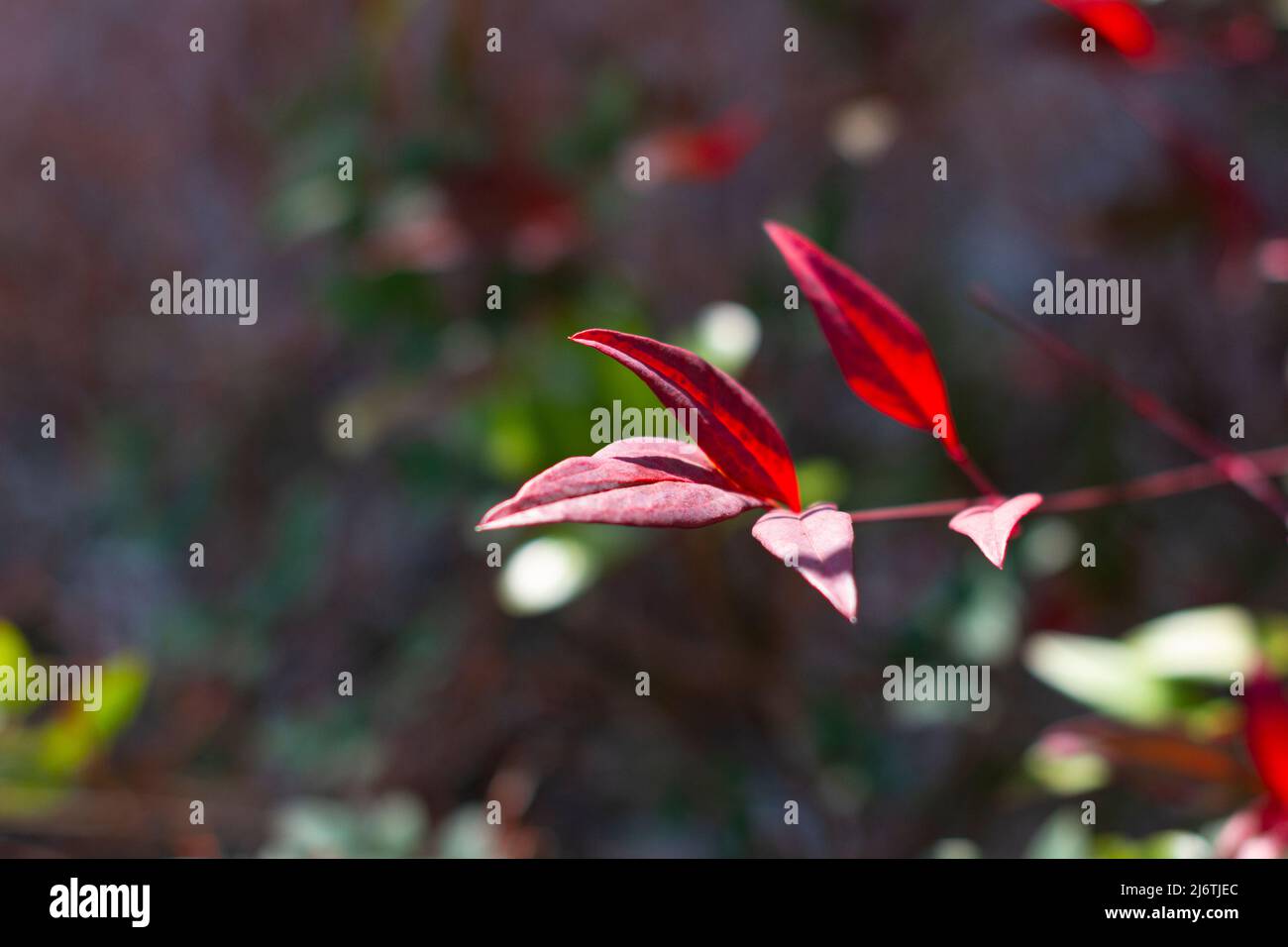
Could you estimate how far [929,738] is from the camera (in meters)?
1.72

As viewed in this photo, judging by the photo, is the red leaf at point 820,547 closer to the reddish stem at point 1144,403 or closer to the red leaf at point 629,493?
the red leaf at point 629,493

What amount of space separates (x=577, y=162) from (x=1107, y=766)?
862 mm

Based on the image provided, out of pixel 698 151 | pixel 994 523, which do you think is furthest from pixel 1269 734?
pixel 698 151

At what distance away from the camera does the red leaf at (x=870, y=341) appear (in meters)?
0.51

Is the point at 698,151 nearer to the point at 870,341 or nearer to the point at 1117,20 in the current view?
the point at 1117,20

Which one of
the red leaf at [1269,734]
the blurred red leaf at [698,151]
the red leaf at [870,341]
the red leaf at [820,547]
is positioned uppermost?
the blurred red leaf at [698,151]

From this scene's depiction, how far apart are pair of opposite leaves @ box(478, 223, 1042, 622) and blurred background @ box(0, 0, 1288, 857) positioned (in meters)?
0.55

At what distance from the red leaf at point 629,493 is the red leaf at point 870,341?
0.31 feet

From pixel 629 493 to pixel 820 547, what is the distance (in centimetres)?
7

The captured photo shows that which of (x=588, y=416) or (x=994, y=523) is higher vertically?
(x=588, y=416)

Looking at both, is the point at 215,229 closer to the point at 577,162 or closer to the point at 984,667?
the point at 577,162

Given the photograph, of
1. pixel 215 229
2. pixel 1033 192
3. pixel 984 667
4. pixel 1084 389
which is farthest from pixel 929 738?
pixel 215 229

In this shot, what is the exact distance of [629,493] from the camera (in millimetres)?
428

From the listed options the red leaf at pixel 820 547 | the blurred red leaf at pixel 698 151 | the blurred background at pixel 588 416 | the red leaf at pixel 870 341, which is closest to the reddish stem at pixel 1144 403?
the red leaf at pixel 870 341
